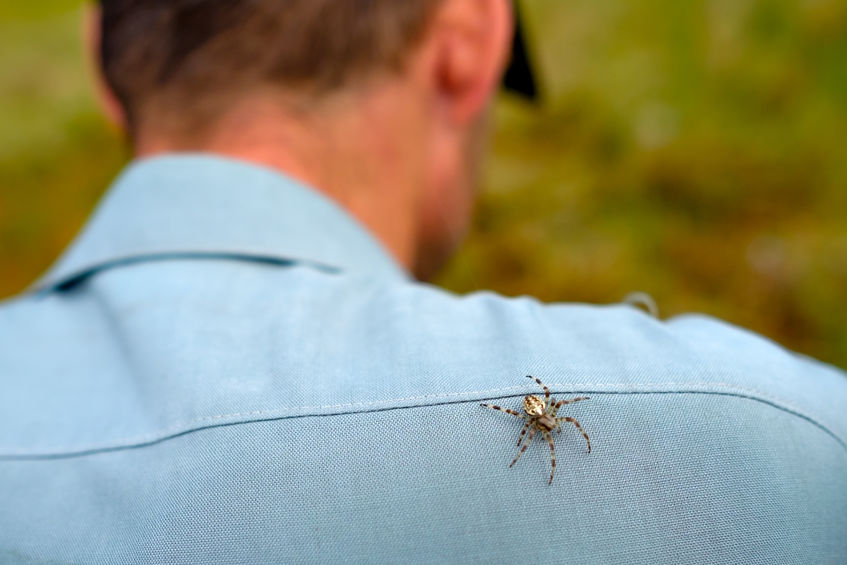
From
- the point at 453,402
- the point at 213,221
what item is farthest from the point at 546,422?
the point at 213,221

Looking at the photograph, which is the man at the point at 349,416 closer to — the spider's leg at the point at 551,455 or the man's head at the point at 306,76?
the spider's leg at the point at 551,455

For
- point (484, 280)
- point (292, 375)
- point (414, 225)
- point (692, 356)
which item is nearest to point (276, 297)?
point (292, 375)

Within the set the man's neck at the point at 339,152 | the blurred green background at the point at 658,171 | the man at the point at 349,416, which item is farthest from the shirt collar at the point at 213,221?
the blurred green background at the point at 658,171

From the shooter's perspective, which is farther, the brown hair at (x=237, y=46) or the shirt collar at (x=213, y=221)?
the brown hair at (x=237, y=46)

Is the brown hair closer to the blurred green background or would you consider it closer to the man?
the man

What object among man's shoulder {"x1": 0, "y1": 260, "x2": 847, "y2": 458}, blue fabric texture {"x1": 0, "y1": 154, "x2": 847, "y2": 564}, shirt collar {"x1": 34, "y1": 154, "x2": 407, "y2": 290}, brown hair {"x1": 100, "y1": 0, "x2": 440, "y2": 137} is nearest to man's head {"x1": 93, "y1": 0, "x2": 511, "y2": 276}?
brown hair {"x1": 100, "y1": 0, "x2": 440, "y2": 137}

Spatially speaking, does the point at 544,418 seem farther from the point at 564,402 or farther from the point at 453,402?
the point at 453,402
